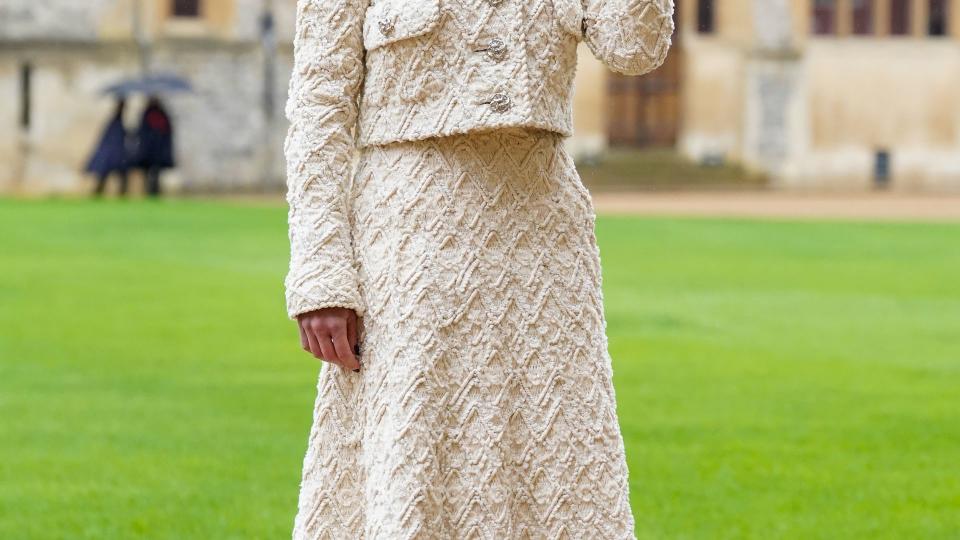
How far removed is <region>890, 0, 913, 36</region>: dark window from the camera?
138 feet

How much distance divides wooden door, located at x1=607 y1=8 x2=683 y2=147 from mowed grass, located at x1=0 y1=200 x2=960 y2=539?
76.2 ft

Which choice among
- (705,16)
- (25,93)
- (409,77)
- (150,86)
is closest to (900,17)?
(705,16)

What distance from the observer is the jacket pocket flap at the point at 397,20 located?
10.3 ft

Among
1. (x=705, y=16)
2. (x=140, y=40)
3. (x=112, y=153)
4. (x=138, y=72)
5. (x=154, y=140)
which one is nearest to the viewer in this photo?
(x=154, y=140)

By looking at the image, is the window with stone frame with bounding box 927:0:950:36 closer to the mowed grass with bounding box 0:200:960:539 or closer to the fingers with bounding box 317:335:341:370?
the mowed grass with bounding box 0:200:960:539

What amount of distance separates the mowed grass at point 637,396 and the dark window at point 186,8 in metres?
22.0

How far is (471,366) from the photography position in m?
3.13

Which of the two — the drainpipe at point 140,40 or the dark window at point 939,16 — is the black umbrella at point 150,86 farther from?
the dark window at point 939,16

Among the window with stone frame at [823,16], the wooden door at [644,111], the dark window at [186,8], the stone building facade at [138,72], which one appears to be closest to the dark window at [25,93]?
the stone building facade at [138,72]

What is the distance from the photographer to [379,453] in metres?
3.13

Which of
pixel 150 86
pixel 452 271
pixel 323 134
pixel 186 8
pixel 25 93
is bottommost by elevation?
pixel 452 271

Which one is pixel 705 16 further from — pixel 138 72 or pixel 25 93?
pixel 25 93

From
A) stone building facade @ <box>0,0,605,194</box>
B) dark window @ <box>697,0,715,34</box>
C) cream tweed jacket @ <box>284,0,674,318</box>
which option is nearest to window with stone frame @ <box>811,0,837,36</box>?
dark window @ <box>697,0,715,34</box>

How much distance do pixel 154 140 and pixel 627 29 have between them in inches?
1195
